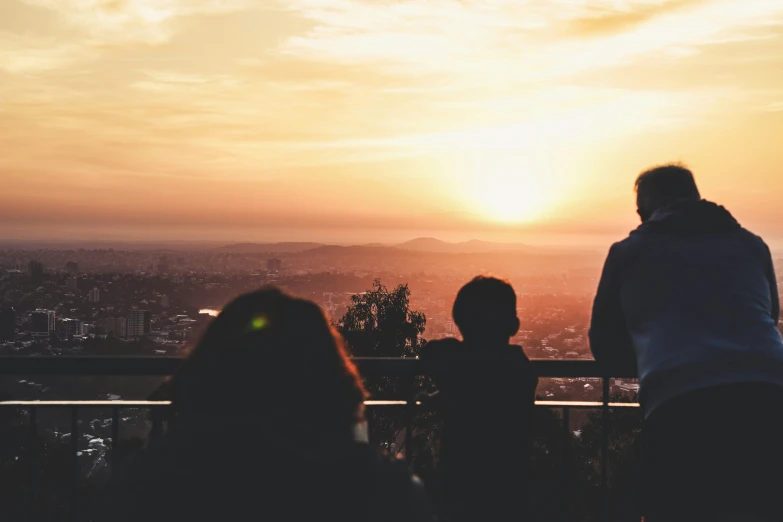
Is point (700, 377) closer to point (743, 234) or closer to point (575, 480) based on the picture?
point (743, 234)

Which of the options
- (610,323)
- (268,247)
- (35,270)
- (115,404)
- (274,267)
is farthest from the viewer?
(268,247)

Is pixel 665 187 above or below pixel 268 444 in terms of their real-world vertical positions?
above

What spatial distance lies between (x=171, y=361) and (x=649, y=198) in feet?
8.32

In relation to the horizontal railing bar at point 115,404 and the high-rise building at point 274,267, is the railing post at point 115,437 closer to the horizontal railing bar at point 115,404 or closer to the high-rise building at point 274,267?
the horizontal railing bar at point 115,404

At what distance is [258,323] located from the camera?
5.80ft

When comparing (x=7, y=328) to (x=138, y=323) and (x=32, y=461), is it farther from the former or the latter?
(x=32, y=461)

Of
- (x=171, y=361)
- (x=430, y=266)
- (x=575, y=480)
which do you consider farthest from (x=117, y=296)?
(x=171, y=361)

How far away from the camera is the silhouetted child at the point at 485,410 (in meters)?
2.74

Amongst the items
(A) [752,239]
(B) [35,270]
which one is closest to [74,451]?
(A) [752,239]

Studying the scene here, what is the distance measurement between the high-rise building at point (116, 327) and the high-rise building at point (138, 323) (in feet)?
0.64

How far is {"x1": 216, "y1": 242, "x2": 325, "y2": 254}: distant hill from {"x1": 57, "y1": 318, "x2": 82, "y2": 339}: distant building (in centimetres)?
2992

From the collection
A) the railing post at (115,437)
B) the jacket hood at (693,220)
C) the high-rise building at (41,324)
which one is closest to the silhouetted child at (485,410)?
the jacket hood at (693,220)

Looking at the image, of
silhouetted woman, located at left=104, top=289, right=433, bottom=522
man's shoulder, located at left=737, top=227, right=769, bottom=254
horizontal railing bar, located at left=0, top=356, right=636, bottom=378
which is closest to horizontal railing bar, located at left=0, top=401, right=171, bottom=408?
horizontal railing bar, located at left=0, top=356, right=636, bottom=378

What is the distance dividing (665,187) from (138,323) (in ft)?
93.2
